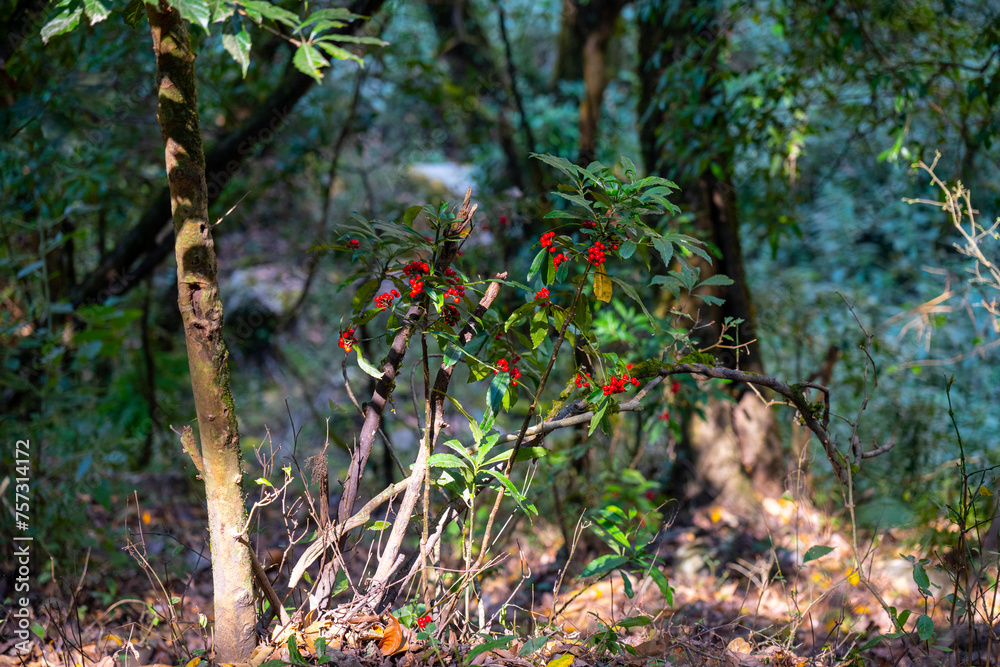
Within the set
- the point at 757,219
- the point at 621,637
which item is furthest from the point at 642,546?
the point at 757,219

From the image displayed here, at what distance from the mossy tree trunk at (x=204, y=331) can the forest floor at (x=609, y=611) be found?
11cm

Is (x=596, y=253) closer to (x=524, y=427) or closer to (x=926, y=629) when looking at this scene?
(x=524, y=427)

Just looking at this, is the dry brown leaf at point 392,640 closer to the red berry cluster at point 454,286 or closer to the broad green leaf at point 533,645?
the broad green leaf at point 533,645

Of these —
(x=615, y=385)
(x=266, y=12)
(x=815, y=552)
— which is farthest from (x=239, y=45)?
(x=815, y=552)

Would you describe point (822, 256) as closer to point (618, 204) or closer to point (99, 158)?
point (618, 204)

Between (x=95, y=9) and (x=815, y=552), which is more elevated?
(x=95, y=9)

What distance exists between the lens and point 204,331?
1.35 m

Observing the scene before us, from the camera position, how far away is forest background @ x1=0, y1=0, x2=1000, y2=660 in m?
1.86

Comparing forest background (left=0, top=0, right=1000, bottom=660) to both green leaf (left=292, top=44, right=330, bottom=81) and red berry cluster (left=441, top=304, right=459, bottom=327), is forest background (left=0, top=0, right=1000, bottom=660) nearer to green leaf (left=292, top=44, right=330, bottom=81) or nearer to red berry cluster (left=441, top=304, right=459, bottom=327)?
green leaf (left=292, top=44, right=330, bottom=81)

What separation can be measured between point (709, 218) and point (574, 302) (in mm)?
2076

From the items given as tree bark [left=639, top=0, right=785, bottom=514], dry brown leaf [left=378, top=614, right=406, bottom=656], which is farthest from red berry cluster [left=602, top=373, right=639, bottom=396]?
tree bark [left=639, top=0, right=785, bottom=514]

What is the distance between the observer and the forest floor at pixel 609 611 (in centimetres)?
143

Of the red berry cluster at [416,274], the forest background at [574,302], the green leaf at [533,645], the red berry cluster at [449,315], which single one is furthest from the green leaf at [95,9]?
the green leaf at [533,645]

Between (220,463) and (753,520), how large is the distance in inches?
101
